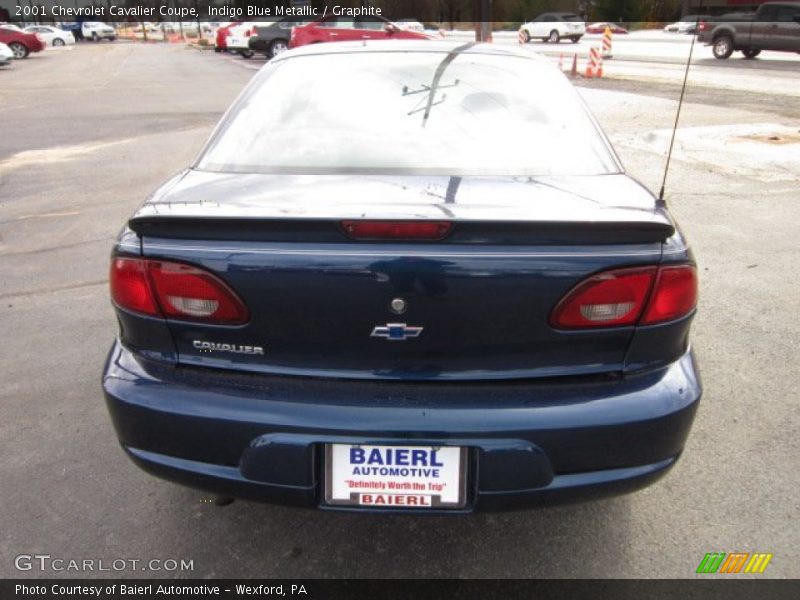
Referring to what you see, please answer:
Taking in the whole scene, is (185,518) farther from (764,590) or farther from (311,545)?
(764,590)

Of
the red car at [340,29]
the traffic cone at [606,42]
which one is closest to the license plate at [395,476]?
the red car at [340,29]

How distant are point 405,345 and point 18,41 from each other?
3877 centimetres

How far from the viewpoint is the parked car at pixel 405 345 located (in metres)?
1.80

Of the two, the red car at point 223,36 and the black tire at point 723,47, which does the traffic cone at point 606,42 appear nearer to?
the black tire at point 723,47

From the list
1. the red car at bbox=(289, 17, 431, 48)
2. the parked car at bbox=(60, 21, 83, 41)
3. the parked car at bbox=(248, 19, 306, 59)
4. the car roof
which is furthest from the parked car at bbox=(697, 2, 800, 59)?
the parked car at bbox=(60, 21, 83, 41)

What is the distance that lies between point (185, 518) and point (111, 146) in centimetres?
891

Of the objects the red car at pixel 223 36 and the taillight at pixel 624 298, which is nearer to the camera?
the taillight at pixel 624 298

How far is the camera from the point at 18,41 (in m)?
33.2

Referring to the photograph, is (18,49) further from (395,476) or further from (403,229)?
(395,476)

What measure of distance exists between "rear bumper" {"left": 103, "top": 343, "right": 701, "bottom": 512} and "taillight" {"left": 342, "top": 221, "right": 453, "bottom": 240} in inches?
16.3

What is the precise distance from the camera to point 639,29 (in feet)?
210

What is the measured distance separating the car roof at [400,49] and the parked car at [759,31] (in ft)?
74.9

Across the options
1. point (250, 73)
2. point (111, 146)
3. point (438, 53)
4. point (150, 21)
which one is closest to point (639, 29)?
point (250, 73)

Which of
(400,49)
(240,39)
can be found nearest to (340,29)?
(240,39)
